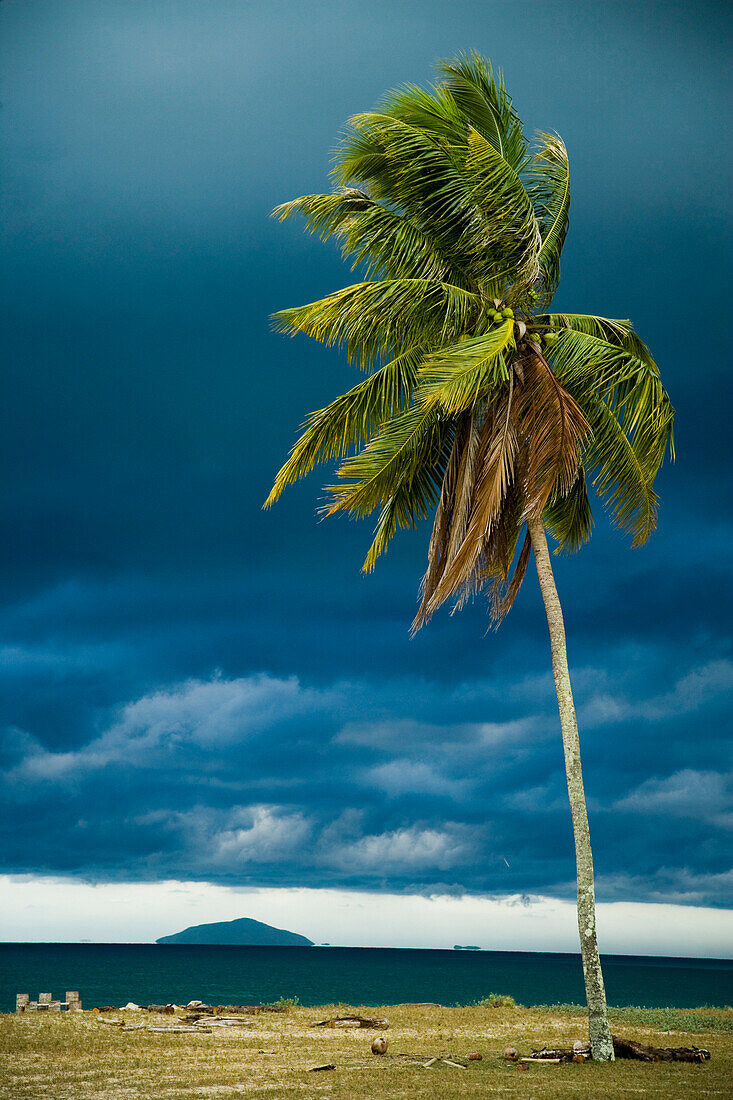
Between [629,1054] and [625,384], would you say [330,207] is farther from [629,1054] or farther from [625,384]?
[629,1054]

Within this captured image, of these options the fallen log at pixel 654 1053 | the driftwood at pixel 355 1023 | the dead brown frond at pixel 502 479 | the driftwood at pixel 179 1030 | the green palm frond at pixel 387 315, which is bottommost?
the driftwood at pixel 355 1023

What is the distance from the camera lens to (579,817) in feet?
43.0

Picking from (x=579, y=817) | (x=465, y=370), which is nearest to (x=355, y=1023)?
(x=579, y=817)

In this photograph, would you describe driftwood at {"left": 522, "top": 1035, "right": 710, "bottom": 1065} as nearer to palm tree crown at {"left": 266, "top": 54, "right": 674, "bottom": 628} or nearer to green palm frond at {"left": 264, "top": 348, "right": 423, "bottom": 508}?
palm tree crown at {"left": 266, "top": 54, "right": 674, "bottom": 628}

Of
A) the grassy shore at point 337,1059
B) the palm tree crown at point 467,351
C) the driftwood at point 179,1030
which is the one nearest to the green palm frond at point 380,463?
the palm tree crown at point 467,351

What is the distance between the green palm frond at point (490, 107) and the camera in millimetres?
15922

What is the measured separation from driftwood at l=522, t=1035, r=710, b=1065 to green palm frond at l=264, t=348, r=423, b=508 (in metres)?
9.47

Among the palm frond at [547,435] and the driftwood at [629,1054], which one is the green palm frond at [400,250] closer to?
the palm frond at [547,435]

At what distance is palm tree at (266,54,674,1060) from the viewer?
14016 mm

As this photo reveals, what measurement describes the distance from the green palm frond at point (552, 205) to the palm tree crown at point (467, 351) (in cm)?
3

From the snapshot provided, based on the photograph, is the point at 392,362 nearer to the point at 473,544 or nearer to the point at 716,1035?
the point at 473,544

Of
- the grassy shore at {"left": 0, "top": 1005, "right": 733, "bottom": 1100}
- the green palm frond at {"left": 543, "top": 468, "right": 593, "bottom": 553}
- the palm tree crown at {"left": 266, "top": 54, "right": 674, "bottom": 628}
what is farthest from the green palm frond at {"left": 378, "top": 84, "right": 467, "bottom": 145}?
the grassy shore at {"left": 0, "top": 1005, "right": 733, "bottom": 1100}

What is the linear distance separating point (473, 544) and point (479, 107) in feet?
26.6

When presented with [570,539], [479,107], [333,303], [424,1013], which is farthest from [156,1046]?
[479,107]
